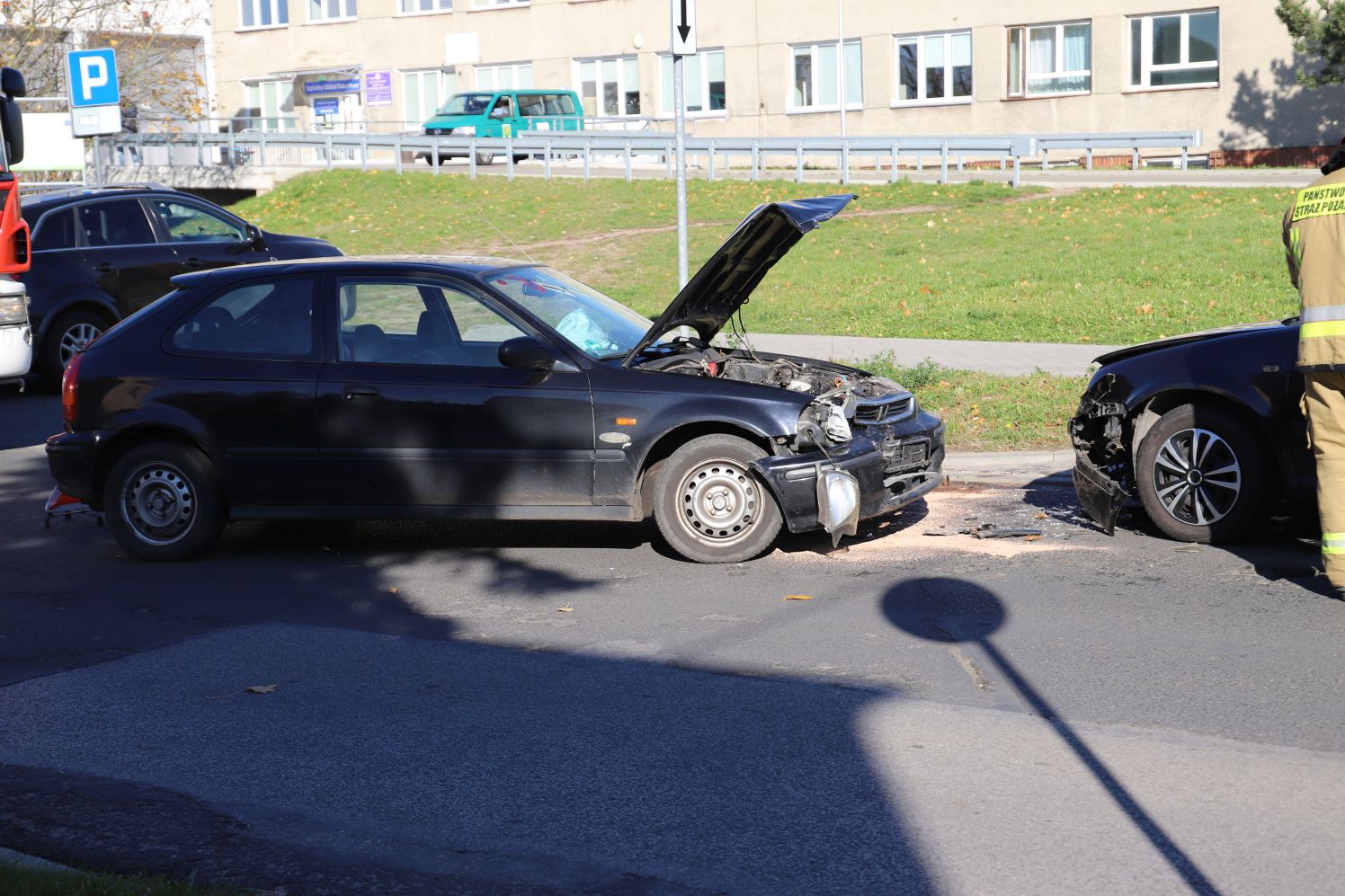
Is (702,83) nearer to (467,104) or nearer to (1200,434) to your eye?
(467,104)

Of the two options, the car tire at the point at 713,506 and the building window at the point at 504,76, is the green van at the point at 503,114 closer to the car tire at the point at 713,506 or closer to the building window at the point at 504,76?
the building window at the point at 504,76

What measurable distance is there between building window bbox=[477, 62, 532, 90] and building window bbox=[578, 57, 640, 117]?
2191 millimetres

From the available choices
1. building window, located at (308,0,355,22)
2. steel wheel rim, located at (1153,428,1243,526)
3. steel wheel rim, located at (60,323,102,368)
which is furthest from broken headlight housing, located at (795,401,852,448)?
building window, located at (308,0,355,22)

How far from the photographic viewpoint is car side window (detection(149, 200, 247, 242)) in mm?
15547

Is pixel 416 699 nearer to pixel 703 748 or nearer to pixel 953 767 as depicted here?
pixel 703 748

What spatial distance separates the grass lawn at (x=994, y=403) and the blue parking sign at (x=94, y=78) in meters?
14.1

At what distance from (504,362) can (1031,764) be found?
390 centimetres

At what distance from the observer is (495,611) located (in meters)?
7.07

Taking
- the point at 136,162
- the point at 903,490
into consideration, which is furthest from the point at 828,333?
the point at 136,162

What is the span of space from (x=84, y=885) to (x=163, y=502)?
15.2ft

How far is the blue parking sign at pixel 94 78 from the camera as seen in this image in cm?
2181

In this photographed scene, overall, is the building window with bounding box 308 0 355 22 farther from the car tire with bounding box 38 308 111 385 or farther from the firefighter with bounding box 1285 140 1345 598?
the firefighter with bounding box 1285 140 1345 598

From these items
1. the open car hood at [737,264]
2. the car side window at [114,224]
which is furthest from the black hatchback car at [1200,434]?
the car side window at [114,224]

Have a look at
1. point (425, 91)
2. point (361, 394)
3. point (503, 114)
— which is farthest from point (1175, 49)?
point (361, 394)
